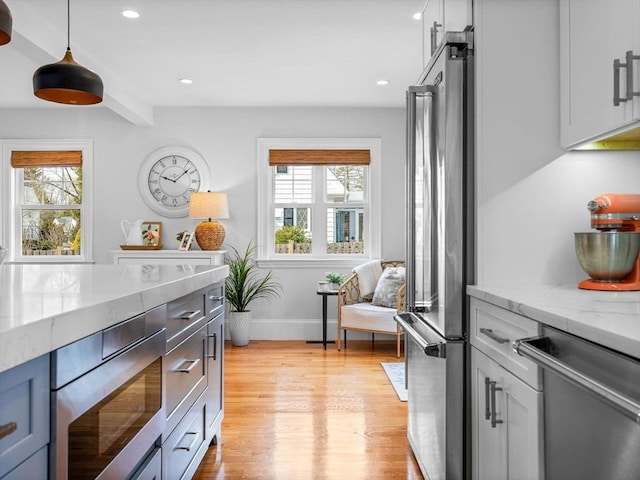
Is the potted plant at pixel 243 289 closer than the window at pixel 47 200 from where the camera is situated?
Yes

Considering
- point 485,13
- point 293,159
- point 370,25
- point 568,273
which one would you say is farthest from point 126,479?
point 293,159

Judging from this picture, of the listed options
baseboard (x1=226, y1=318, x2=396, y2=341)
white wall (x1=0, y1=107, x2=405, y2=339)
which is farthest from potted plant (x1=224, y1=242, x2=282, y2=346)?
baseboard (x1=226, y1=318, x2=396, y2=341)

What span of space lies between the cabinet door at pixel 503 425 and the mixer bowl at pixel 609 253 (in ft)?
1.51

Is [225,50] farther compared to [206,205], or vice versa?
[206,205]

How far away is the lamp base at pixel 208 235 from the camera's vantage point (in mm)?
5012

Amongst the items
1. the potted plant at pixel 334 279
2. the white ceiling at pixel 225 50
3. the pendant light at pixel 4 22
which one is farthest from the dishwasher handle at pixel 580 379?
the potted plant at pixel 334 279

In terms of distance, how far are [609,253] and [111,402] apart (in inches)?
59.3

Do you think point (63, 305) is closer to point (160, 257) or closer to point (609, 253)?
point (609, 253)

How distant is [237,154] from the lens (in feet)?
17.4

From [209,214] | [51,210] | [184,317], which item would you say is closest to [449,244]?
[184,317]

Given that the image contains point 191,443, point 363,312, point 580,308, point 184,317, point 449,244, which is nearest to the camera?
point 580,308

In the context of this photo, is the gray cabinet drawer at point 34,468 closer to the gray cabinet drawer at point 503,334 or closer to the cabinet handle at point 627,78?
the gray cabinet drawer at point 503,334

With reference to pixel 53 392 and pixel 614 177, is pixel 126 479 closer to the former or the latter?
pixel 53 392

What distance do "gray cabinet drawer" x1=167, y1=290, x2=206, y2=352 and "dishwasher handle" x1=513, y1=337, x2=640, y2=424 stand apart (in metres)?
1.12
